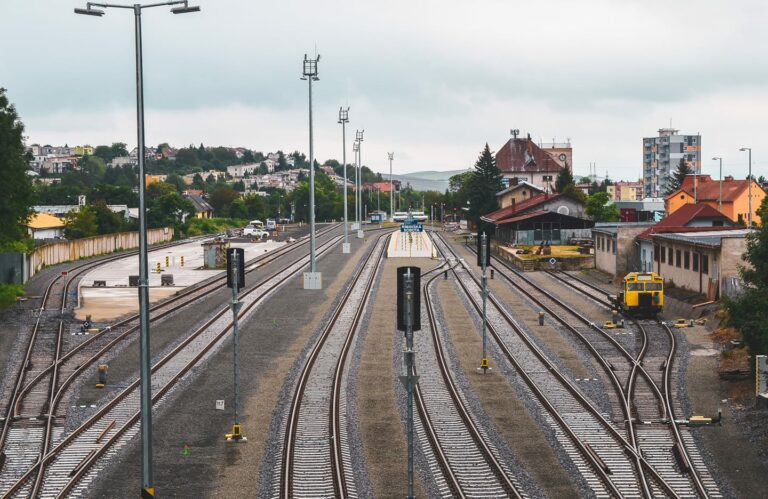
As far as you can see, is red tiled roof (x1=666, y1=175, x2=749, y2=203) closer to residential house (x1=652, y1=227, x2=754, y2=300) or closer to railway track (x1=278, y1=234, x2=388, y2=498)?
Answer: residential house (x1=652, y1=227, x2=754, y2=300)

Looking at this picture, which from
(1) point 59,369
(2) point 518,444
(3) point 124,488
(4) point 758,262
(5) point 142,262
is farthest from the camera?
(1) point 59,369

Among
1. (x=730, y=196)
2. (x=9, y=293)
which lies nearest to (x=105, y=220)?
(x=9, y=293)

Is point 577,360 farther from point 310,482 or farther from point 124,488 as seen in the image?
point 124,488

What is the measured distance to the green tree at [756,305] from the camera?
2627 centimetres

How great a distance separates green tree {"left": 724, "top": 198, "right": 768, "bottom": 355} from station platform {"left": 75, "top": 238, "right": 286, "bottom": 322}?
2780 centimetres

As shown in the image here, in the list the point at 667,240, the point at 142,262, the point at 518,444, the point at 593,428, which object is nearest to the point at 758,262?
the point at 593,428

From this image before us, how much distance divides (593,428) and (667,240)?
32042 millimetres

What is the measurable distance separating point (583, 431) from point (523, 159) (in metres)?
153

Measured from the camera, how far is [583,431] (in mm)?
22859

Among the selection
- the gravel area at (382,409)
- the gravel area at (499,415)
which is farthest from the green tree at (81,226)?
the gravel area at (499,415)

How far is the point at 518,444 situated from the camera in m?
21.8

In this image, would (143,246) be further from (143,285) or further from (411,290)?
(411,290)

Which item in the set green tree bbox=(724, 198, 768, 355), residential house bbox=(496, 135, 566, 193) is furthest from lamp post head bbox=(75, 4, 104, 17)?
residential house bbox=(496, 135, 566, 193)

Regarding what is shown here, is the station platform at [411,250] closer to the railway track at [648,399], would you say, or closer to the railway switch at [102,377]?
the railway track at [648,399]
